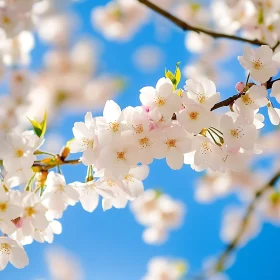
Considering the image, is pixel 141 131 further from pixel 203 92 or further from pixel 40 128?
pixel 40 128

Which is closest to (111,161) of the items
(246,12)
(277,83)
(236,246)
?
(277,83)

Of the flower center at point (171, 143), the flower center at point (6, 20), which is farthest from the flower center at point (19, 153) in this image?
the flower center at point (6, 20)

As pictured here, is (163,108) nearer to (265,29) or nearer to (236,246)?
(265,29)

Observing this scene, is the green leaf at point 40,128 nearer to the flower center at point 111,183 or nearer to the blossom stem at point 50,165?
the blossom stem at point 50,165

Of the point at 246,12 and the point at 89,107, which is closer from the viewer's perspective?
the point at 246,12

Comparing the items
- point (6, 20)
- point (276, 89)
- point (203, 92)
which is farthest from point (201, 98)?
point (6, 20)

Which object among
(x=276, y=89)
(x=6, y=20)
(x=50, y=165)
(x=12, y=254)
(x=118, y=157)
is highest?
(x=6, y=20)
